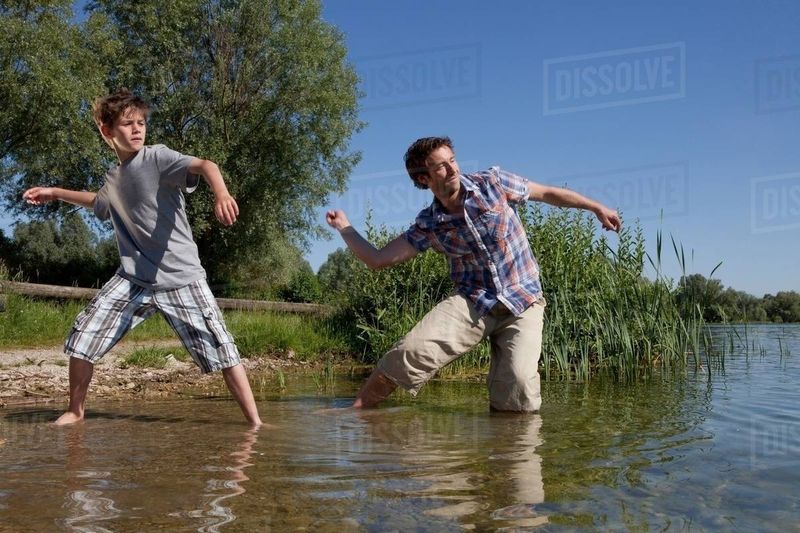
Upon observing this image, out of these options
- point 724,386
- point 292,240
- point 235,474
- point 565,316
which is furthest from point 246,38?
point 235,474

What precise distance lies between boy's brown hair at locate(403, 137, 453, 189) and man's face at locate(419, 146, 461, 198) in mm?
24

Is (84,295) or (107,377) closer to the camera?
(107,377)

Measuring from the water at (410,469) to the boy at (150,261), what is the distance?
0.44 metres

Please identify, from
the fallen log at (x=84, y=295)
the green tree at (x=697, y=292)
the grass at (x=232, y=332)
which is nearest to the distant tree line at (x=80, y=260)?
Answer: the fallen log at (x=84, y=295)

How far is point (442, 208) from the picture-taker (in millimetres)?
4629

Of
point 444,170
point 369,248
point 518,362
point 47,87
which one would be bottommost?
point 518,362

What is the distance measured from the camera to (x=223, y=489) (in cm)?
258

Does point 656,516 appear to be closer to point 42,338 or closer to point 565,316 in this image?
point 565,316

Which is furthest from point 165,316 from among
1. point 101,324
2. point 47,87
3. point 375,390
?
point 47,87

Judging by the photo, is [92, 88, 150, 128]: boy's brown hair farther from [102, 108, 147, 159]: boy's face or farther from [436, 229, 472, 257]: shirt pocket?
[436, 229, 472, 257]: shirt pocket

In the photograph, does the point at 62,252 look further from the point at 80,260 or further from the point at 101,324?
the point at 101,324

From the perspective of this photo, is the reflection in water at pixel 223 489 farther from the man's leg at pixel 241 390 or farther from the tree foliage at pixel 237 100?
the tree foliage at pixel 237 100

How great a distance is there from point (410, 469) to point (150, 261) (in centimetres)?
211

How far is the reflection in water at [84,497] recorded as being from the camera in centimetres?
217
